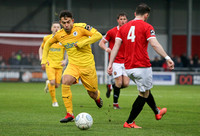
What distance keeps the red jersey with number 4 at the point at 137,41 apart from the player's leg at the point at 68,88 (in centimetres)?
151

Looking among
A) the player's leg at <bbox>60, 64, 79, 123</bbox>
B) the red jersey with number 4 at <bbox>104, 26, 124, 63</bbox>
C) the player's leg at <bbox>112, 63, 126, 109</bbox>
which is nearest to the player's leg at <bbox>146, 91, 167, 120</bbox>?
the player's leg at <bbox>60, 64, 79, 123</bbox>

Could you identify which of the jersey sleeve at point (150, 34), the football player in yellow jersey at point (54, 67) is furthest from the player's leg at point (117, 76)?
the jersey sleeve at point (150, 34)

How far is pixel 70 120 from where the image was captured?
796 centimetres

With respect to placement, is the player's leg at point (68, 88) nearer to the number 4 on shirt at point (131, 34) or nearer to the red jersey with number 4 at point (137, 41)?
the red jersey with number 4 at point (137, 41)

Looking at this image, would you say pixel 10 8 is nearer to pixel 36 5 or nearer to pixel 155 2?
pixel 36 5

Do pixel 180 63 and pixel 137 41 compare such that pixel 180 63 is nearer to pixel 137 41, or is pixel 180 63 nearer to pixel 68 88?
pixel 68 88

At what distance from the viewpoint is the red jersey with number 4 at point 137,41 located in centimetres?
721

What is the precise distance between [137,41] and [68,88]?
1810 mm

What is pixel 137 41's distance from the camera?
7230 millimetres

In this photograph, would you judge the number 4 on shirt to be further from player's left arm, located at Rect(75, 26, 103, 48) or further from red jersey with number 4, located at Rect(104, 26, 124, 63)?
red jersey with number 4, located at Rect(104, 26, 124, 63)

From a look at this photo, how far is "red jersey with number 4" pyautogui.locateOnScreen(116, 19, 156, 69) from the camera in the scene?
721cm

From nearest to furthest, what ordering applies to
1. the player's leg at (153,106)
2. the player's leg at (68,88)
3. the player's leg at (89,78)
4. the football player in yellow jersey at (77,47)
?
the player's leg at (153,106) → the player's leg at (68,88) → the football player in yellow jersey at (77,47) → the player's leg at (89,78)

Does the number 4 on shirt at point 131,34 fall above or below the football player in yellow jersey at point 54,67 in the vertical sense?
above

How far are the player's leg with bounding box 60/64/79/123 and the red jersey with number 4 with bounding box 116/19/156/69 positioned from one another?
1.51 m
